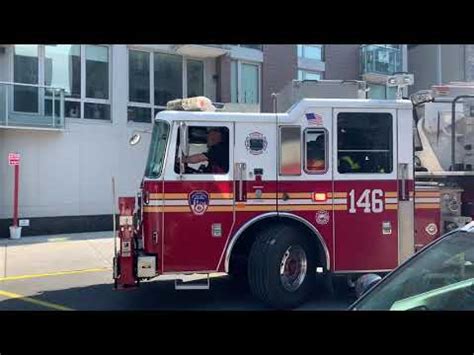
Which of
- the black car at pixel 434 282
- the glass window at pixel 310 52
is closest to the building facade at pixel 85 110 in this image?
the glass window at pixel 310 52

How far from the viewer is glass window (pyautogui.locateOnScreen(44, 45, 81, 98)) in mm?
15742

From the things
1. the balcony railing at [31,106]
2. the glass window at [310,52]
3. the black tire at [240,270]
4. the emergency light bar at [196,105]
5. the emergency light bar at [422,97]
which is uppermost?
the glass window at [310,52]

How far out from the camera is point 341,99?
703 cm

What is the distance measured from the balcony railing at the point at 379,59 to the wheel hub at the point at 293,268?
17.2m

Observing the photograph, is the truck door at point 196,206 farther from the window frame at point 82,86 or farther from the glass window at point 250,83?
the glass window at point 250,83

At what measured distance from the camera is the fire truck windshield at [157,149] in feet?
22.2

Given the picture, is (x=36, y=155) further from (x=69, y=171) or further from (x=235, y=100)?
(x=235, y=100)

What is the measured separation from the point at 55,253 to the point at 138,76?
281 inches

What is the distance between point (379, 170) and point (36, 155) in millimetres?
11357

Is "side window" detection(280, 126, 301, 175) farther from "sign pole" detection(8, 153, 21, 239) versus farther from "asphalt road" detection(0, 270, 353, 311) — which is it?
"sign pole" detection(8, 153, 21, 239)

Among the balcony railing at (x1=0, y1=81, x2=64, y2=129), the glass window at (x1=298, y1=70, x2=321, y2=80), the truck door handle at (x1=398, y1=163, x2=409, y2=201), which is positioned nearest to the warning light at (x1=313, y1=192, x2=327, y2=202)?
the truck door handle at (x1=398, y1=163, x2=409, y2=201)

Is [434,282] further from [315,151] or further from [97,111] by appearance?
[97,111]

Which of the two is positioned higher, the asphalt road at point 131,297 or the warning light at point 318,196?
the warning light at point 318,196
